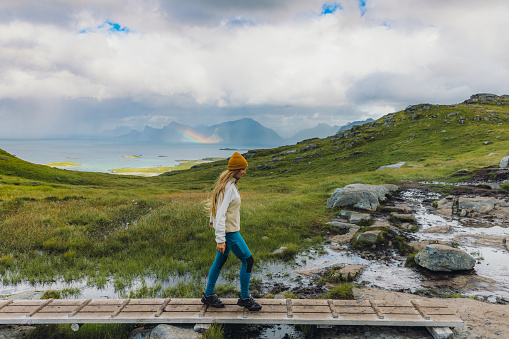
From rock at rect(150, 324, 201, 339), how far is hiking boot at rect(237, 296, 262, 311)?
1227 mm

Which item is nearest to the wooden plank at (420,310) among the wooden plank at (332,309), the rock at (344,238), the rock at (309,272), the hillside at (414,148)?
the wooden plank at (332,309)

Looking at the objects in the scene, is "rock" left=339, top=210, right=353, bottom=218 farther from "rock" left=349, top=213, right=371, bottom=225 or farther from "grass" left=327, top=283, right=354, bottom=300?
"grass" left=327, top=283, right=354, bottom=300

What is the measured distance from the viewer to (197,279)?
9984 millimetres

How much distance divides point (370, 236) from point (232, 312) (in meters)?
9.16

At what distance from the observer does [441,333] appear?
19.9 ft

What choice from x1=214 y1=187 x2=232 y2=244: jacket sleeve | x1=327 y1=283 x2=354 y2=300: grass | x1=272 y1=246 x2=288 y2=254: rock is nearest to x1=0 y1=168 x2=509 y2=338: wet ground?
x1=327 y1=283 x2=354 y2=300: grass

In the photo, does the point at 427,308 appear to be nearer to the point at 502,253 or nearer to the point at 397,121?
the point at 502,253

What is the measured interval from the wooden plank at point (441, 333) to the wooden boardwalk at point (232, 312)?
8 cm

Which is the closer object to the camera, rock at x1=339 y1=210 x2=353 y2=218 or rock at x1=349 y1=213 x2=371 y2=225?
rock at x1=349 y1=213 x2=371 y2=225

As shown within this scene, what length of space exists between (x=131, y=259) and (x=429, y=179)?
34864 millimetres

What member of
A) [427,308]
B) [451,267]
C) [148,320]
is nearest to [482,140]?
[451,267]

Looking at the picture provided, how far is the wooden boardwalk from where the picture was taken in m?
6.32

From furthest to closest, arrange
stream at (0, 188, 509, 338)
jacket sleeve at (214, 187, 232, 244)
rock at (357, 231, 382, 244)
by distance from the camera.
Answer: rock at (357, 231, 382, 244) → stream at (0, 188, 509, 338) → jacket sleeve at (214, 187, 232, 244)

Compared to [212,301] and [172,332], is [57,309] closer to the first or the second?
[172,332]
